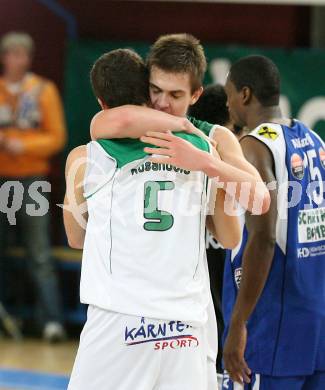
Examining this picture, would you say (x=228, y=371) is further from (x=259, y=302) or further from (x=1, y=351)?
(x=1, y=351)

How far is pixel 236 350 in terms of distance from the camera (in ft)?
13.8

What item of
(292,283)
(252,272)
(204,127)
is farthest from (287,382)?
(204,127)

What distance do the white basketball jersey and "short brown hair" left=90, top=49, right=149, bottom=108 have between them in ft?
0.53

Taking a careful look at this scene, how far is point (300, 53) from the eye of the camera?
28.3 ft

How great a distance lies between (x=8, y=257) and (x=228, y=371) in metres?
5.12

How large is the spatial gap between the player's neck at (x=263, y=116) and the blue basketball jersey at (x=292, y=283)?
22cm

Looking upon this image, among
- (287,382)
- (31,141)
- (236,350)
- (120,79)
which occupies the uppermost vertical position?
(120,79)

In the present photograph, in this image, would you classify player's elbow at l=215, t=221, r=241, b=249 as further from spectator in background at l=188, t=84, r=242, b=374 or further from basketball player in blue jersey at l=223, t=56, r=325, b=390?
spectator in background at l=188, t=84, r=242, b=374

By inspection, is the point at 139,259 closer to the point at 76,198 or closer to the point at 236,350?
the point at 76,198

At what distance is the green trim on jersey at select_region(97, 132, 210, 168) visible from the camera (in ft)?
11.7

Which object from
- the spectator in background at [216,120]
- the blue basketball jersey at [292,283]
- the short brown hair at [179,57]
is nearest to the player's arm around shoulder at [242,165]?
the short brown hair at [179,57]

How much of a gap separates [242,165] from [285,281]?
0.87 m

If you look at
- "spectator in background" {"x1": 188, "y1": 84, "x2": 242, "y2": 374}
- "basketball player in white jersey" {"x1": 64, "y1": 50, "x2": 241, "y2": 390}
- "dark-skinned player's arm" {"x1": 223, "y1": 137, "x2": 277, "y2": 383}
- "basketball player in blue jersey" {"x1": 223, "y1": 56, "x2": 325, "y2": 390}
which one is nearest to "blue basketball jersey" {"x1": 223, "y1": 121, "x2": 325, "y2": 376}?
"basketball player in blue jersey" {"x1": 223, "y1": 56, "x2": 325, "y2": 390}

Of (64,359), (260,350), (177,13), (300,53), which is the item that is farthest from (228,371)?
(177,13)
